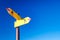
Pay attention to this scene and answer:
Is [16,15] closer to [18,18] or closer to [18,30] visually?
[18,18]

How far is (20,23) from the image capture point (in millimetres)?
9820

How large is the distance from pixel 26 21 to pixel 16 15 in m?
0.85

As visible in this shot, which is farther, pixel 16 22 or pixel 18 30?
pixel 16 22

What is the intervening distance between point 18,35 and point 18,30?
1.09 feet

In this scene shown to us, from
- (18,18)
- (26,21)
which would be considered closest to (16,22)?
(18,18)

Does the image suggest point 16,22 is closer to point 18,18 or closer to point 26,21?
point 18,18

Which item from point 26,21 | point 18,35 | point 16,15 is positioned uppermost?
point 16,15

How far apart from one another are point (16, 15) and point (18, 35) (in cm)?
128

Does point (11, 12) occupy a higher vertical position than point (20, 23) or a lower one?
higher

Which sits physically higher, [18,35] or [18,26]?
[18,26]

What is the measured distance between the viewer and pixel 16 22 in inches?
399

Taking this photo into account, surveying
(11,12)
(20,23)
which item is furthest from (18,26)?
(11,12)

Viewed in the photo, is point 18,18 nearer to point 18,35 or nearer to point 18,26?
point 18,26

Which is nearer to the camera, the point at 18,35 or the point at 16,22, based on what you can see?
the point at 18,35
